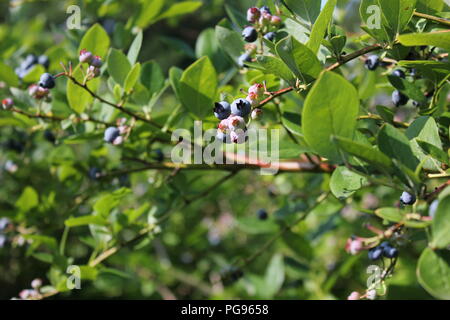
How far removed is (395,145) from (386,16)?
248 millimetres

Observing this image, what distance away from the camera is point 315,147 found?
2.09ft

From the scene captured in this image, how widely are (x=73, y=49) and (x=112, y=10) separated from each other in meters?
0.21

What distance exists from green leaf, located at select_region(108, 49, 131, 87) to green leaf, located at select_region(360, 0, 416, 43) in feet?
1.72

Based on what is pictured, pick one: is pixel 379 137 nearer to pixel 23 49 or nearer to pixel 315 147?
pixel 315 147

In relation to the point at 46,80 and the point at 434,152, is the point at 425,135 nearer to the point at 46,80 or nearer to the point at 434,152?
the point at 434,152

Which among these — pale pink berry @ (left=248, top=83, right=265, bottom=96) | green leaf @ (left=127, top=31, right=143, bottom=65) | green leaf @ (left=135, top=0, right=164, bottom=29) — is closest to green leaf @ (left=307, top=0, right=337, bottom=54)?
pale pink berry @ (left=248, top=83, right=265, bottom=96)

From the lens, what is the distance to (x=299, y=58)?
0.73 m

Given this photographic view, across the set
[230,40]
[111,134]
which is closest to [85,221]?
[111,134]

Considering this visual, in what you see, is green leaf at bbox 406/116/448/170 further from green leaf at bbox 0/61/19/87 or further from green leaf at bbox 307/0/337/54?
green leaf at bbox 0/61/19/87

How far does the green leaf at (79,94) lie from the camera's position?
1.03 metres

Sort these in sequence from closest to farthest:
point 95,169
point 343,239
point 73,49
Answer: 1. point 95,169
2. point 73,49
3. point 343,239

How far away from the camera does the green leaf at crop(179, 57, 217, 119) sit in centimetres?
Result: 99
